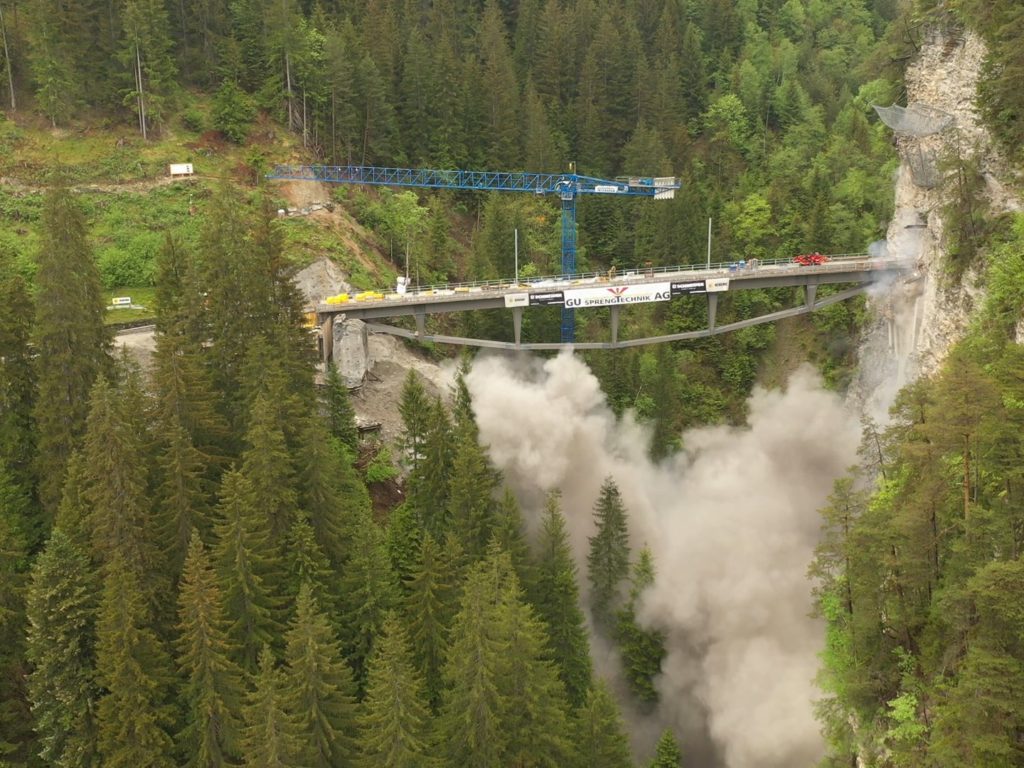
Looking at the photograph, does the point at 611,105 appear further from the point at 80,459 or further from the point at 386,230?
the point at 80,459

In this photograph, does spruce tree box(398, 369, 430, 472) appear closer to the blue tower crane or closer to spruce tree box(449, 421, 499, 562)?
spruce tree box(449, 421, 499, 562)

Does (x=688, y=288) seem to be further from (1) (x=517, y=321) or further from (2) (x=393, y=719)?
(2) (x=393, y=719)

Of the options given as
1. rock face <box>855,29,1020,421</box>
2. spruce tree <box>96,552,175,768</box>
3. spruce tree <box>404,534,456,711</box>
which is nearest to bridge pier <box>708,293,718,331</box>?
rock face <box>855,29,1020,421</box>

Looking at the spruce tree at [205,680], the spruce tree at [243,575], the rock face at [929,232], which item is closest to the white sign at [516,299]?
the rock face at [929,232]

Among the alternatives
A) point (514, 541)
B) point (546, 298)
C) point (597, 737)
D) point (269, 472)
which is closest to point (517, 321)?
point (546, 298)

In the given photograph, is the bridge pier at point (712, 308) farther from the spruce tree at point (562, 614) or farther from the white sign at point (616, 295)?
the spruce tree at point (562, 614)
